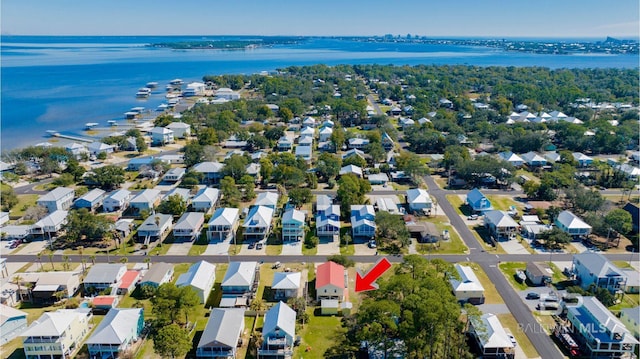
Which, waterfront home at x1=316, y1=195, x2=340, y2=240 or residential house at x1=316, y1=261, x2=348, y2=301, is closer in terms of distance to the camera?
residential house at x1=316, y1=261, x2=348, y2=301

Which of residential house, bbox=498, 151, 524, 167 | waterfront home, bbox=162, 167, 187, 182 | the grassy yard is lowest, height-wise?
the grassy yard

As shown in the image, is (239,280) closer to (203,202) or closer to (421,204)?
(203,202)

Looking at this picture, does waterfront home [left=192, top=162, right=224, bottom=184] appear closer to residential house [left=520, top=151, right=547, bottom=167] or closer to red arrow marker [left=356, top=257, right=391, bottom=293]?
red arrow marker [left=356, top=257, right=391, bottom=293]

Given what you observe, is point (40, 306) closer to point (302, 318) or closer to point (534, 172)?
point (302, 318)

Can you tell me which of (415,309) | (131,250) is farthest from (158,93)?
(415,309)

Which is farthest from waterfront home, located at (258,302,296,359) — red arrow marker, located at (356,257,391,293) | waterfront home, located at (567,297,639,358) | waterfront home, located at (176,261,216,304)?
waterfront home, located at (567,297,639,358)

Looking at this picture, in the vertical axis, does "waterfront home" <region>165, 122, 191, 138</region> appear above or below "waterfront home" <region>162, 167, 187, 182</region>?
above
